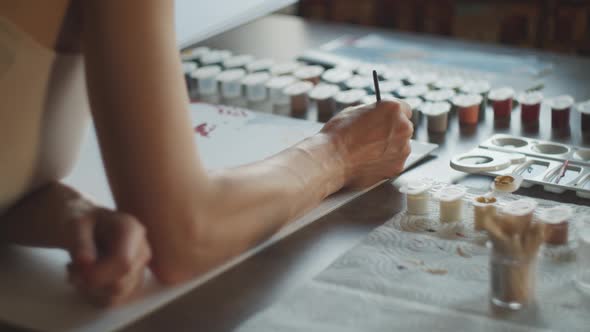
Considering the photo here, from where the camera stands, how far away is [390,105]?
1.34 m

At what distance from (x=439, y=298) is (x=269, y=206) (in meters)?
0.26

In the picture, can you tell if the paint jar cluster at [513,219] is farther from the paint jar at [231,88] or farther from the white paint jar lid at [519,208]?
the paint jar at [231,88]

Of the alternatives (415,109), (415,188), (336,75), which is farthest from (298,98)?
(415,188)

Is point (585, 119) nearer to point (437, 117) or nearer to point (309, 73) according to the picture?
point (437, 117)

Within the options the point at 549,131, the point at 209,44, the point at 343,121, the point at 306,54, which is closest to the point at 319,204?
the point at 343,121

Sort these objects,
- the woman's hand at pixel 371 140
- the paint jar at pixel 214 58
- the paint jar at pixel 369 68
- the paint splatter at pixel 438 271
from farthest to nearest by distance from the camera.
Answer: the paint jar at pixel 214 58
the paint jar at pixel 369 68
the woman's hand at pixel 371 140
the paint splatter at pixel 438 271

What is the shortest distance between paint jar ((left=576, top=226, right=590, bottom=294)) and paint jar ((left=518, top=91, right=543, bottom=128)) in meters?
0.63

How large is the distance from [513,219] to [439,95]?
782mm

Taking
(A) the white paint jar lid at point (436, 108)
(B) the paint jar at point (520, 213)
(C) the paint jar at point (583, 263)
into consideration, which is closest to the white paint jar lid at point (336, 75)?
(A) the white paint jar lid at point (436, 108)

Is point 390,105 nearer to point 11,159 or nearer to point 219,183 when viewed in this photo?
point 219,183

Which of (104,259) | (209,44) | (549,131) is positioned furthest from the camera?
(209,44)

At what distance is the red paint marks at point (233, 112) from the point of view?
5.58 feet

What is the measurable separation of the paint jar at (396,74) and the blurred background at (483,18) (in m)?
1.06

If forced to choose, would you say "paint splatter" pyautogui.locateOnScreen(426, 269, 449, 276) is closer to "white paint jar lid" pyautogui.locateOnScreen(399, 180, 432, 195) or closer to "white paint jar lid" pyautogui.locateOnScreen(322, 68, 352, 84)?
"white paint jar lid" pyautogui.locateOnScreen(399, 180, 432, 195)
